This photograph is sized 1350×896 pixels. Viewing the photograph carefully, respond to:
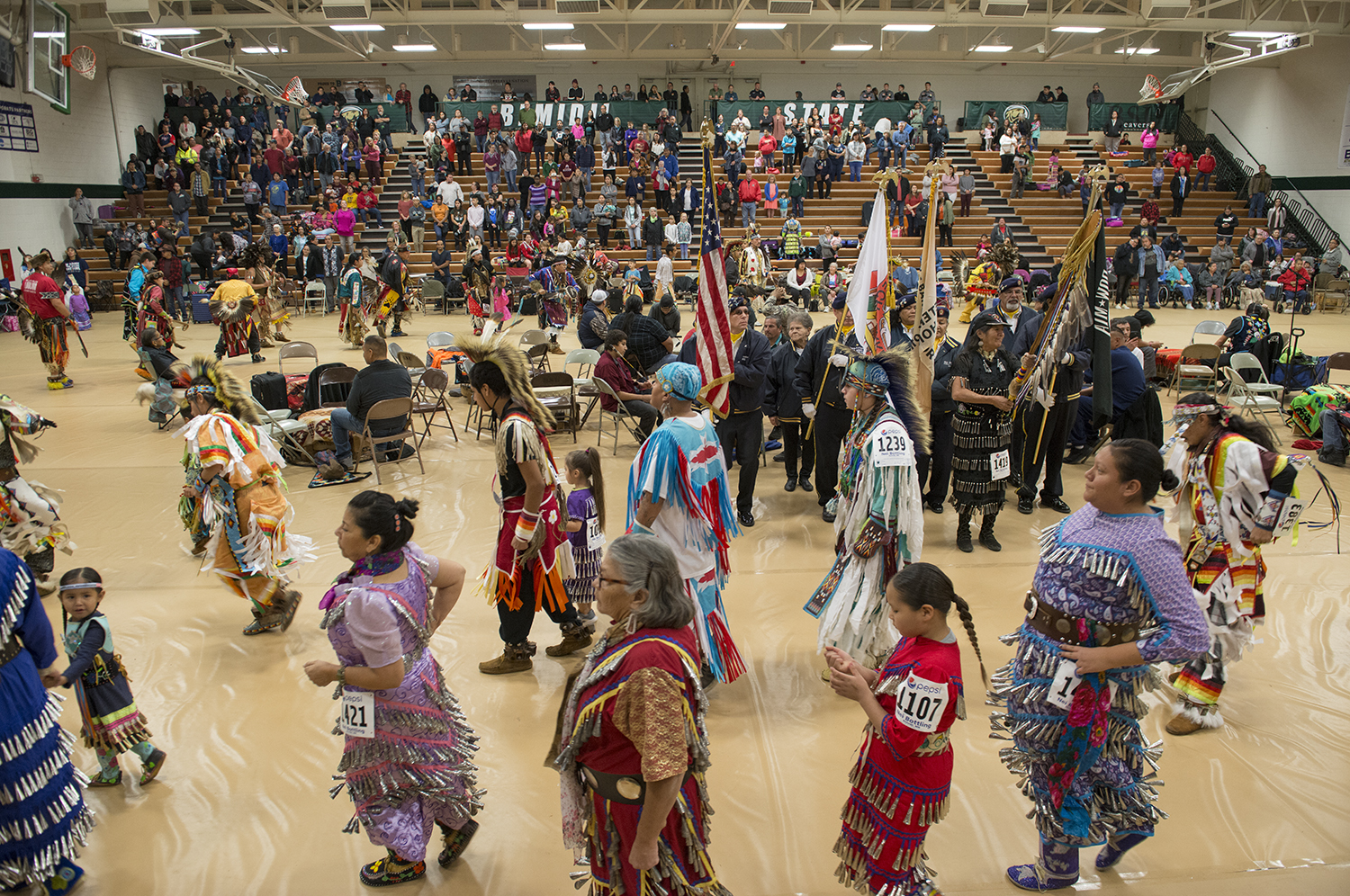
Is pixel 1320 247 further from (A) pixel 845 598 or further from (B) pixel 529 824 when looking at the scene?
(B) pixel 529 824

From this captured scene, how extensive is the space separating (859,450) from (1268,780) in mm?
2083

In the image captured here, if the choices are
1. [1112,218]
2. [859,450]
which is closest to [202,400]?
[859,450]

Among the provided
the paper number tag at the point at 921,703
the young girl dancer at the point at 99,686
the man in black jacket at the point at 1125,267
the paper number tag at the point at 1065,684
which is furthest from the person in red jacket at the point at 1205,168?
the young girl dancer at the point at 99,686

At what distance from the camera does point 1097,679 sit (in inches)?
100

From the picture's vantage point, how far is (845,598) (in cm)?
390

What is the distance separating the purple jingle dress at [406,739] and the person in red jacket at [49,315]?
10081 millimetres

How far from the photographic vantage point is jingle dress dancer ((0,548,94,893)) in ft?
8.54

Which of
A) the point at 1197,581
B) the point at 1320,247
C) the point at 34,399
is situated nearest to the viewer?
the point at 1197,581

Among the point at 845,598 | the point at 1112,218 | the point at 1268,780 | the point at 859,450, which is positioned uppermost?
the point at 1112,218

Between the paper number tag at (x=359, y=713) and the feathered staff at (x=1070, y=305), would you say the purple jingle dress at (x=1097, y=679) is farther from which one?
the feathered staff at (x=1070, y=305)

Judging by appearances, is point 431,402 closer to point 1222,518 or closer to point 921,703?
point 1222,518

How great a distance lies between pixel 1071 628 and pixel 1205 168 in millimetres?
25740

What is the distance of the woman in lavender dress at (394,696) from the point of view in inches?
99.6

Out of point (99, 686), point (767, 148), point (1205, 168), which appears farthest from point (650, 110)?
point (99, 686)
